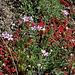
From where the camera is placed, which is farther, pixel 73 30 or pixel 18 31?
pixel 73 30

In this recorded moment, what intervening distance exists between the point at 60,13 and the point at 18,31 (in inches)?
64.3

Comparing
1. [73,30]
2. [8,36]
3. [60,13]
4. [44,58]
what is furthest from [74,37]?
[8,36]

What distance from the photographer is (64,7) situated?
5.18m

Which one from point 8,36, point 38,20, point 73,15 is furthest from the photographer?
point 73,15

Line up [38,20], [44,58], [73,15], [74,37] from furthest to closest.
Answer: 1. [73,15]
2. [38,20]
3. [74,37]
4. [44,58]

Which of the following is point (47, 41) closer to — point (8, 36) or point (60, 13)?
point (8, 36)

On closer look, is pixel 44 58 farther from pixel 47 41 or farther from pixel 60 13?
pixel 60 13

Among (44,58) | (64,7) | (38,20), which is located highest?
(64,7)

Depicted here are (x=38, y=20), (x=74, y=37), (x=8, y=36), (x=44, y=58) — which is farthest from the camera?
(x=38, y=20)

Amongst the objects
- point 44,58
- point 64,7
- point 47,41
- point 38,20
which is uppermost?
point 64,7

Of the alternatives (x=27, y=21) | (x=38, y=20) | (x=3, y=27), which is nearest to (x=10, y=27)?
(x=3, y=27)

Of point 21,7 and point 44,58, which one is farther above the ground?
point 21,7

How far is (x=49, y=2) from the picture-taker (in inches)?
185

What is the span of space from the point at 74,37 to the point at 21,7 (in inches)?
74.2
